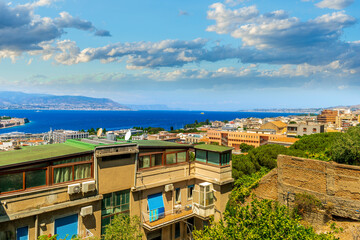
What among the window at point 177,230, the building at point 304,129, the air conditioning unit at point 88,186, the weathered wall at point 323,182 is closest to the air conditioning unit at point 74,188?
the air conditioning unit at point 88,186

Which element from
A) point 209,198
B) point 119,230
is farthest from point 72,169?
point 209,198

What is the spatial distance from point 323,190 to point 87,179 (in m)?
13.7

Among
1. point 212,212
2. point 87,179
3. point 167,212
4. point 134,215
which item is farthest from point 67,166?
point 212,212

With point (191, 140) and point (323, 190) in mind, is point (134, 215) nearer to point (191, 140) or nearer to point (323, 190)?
point (323, 190)

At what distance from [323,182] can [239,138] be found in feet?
332

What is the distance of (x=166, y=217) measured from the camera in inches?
571

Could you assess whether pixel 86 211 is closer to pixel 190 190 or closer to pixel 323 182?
pixel 190 190

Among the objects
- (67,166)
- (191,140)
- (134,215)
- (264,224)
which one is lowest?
(191,140)

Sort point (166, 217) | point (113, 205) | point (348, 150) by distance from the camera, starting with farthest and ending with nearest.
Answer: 1. point (348, 150)
2. point (166, 217)
3. point (113, 205)

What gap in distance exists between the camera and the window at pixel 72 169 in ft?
37.9

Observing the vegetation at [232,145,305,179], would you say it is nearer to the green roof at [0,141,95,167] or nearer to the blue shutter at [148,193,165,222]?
the blue shutter at [148,193,165,222]

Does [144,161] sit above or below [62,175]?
above

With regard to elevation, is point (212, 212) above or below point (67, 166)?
below

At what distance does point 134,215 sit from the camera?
1371cm
